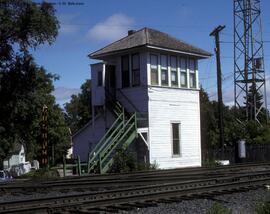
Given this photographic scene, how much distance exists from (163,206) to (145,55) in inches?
773

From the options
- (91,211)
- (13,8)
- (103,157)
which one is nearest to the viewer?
(91,211)

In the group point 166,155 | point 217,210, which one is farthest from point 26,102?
point 217,210

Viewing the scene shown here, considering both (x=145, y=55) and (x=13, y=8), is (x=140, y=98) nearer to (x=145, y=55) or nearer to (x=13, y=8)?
(x=145, y=55)

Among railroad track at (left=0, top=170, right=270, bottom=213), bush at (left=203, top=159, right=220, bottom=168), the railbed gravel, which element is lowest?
the railbed gravel

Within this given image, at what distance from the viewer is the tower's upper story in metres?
31.8

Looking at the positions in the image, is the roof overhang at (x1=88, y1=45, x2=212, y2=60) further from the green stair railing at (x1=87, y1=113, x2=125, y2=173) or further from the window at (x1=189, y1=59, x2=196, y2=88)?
the green stair railing at (x1=87, y1=113, x2=125, y2=173)

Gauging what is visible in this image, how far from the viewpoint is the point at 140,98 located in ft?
104

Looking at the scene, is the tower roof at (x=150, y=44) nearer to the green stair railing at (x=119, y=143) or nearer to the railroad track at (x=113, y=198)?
the green stair railing at (x=119, y=143)

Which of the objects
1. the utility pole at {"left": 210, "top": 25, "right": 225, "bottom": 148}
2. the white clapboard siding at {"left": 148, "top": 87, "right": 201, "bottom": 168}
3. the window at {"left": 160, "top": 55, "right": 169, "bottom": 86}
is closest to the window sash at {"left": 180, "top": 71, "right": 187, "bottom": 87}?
the white clapboard siding at {"left": 148, "top": 87, "right": 201, "bottom": 168}

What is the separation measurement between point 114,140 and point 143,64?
16.9ft

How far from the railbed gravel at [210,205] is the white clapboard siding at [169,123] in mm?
16808

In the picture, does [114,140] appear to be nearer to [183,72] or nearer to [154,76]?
[154,76]

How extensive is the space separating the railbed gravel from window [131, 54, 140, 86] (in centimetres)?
1771

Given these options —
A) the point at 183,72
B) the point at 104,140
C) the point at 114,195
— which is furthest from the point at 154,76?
the point at 114,195
